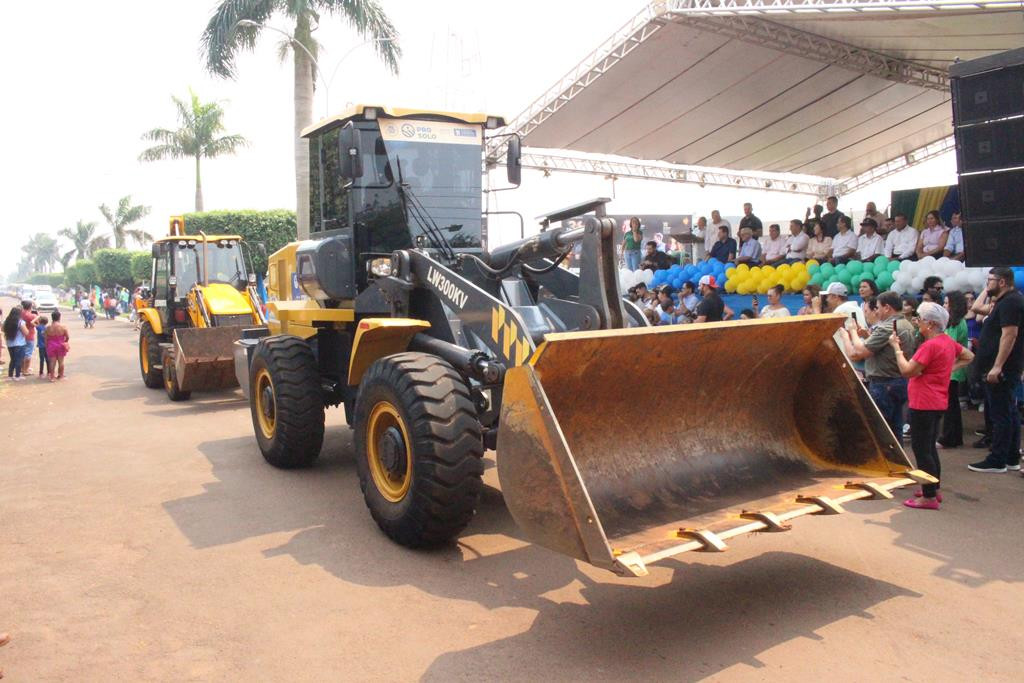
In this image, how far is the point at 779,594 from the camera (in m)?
4.64

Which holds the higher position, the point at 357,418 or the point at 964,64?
the point at 964,64

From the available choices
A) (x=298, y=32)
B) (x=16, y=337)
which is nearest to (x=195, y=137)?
(x=298, y=32)

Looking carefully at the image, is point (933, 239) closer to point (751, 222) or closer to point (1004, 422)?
point (751, 222)

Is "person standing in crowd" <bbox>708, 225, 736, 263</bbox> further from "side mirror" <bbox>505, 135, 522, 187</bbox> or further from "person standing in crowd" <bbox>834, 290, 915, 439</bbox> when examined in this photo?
"side mirror" <bbox>505, 135, 522, 187</bbox>

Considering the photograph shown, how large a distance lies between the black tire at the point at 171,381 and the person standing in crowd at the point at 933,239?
11034 millimetres

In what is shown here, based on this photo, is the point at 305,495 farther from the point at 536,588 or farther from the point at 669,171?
the point at 669,171

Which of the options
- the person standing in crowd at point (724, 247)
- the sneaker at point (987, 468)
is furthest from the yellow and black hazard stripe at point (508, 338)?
the person standing in crowd at point (724, 247)

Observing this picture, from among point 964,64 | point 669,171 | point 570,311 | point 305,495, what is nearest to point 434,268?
point 570,311

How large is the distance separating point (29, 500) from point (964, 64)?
9113mm

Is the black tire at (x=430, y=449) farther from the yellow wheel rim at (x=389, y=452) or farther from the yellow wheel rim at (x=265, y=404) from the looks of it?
the yellow wheel rim at (x=265, y=404)

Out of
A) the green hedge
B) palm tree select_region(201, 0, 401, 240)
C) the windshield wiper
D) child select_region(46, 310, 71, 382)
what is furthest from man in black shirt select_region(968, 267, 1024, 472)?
the green hedge

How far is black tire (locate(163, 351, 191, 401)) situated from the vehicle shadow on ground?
21.1 ft

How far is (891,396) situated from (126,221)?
3172 inches

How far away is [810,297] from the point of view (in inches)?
425
